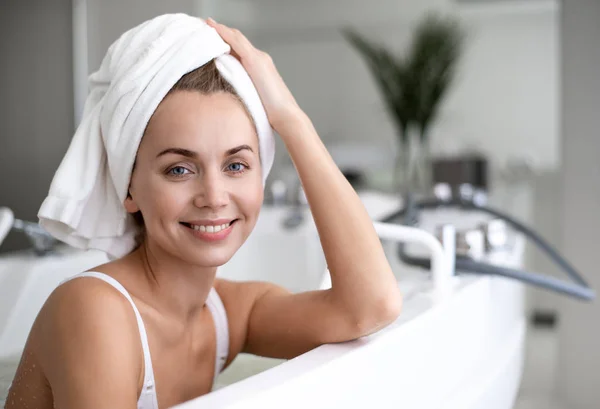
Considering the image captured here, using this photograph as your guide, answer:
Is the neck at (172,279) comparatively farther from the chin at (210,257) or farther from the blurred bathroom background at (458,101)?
the blurred bathroom background at (458,101)

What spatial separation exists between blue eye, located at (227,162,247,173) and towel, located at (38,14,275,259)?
0.06 metres

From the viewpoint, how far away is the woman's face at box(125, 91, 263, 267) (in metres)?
0.82

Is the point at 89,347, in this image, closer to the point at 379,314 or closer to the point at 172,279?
the point at 172,279

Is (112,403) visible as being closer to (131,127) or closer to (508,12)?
(131,127)

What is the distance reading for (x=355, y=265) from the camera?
2.98ft

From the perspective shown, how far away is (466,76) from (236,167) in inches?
159

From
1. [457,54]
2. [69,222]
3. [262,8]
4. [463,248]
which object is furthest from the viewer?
[262,8]

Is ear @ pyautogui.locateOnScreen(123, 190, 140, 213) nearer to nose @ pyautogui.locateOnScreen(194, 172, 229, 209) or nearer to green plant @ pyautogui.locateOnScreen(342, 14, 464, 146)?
nose @ pyautogui.locateOnScreen(194, 172, 229, 209)

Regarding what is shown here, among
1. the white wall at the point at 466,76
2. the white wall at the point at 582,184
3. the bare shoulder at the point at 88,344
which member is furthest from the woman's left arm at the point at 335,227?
the white wall at the point at 466,76

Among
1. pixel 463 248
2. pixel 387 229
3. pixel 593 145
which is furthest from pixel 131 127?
pixel 593 145

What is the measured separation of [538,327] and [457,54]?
1.82m

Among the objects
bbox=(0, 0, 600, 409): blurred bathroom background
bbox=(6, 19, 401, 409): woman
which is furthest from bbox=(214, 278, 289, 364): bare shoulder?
bbox=(0, 0, 600, 409): blurred bathroom background

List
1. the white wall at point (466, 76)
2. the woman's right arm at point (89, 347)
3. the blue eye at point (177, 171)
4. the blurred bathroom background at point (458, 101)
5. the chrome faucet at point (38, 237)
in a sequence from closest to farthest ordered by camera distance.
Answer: the woman's right arm at point (89, 347), the blue eye at point (177, 171), the chrome faucet at point (38, 237), the blurred bathroom background at point (458, 101), the white wall at point (466, 76)

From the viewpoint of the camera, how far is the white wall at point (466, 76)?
14.5ft
